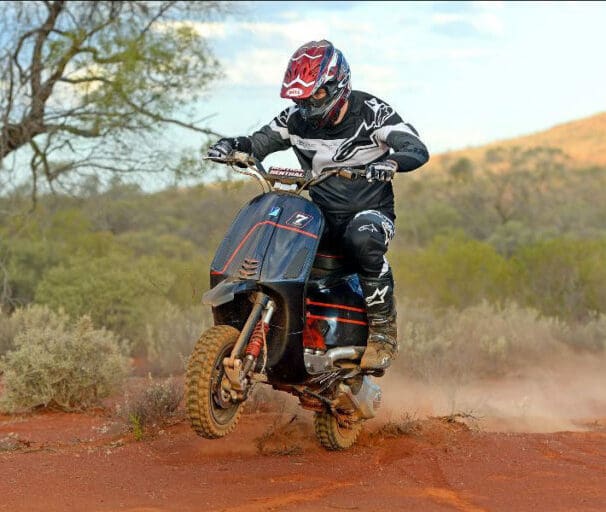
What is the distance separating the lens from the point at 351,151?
667cm

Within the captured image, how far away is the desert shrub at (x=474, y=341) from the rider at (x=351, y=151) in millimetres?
4678

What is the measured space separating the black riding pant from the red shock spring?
34.7 inches

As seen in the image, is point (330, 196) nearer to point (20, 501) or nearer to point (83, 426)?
point (20, 501)

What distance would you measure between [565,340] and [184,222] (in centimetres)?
1934

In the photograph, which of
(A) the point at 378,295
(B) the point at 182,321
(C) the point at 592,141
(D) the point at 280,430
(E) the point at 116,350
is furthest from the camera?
(C) the point at 592,141

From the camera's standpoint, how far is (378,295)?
21.3ft

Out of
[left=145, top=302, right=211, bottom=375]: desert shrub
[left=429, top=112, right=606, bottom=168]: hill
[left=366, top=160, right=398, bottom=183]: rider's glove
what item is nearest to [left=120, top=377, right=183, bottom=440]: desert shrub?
[left=366, top=160, right=398, bottom=183]: rider's glove

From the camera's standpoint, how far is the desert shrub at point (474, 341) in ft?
38.9

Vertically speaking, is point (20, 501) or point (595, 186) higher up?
point (595, 186)

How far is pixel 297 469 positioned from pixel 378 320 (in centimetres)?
114

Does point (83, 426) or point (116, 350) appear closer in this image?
point (83, 426)

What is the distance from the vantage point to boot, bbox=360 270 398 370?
649cm

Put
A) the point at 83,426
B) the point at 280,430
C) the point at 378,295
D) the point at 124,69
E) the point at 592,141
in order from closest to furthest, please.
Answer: the point at 378,295, the point at 280,430, the point at 83,426, the point at 124,69, the point at 592,141

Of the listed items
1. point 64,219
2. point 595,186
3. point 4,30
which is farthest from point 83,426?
point 595,186
